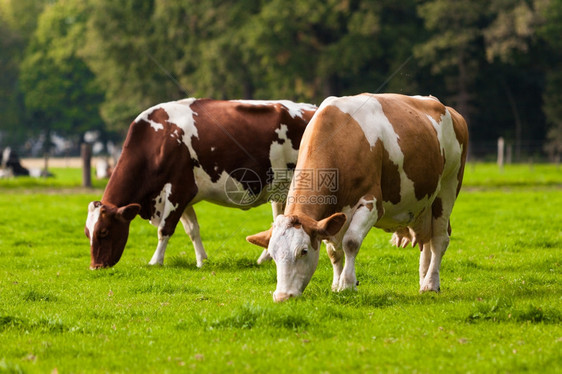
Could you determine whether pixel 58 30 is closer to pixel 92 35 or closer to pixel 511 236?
pixel 92 35

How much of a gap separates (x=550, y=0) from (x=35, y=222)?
38.0 meters

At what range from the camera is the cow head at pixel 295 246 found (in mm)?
7113

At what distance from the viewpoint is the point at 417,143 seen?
27.9 ft

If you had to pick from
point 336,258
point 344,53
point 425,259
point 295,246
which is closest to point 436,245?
point 425,259

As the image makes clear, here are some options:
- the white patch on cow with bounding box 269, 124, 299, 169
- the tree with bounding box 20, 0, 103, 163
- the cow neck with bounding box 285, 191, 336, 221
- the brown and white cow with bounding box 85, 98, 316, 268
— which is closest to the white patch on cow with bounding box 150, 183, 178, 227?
the brown and white cow with bounding box 85, 98, 316, 268

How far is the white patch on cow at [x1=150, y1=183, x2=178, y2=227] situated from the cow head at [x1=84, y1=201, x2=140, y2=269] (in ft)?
1.72

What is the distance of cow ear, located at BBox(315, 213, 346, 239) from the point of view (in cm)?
723

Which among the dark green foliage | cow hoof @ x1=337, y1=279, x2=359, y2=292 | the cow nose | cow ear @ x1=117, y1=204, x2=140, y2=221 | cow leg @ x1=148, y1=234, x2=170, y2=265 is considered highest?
the dark green foliage

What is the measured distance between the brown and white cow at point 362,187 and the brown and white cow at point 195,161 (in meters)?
2.72

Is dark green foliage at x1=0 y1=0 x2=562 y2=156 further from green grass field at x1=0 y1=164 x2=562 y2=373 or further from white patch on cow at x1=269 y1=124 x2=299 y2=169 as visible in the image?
white patch on cow at x1=269 y1=124 x2=299 y2=169

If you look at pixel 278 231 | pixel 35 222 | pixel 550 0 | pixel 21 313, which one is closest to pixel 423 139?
pixel 278 231

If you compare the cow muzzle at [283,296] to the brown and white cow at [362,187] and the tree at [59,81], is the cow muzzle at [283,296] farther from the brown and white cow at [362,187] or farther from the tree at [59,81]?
the tree at [59,81]

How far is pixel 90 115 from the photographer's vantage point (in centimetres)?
7694

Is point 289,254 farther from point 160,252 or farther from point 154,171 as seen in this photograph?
point 154,171
